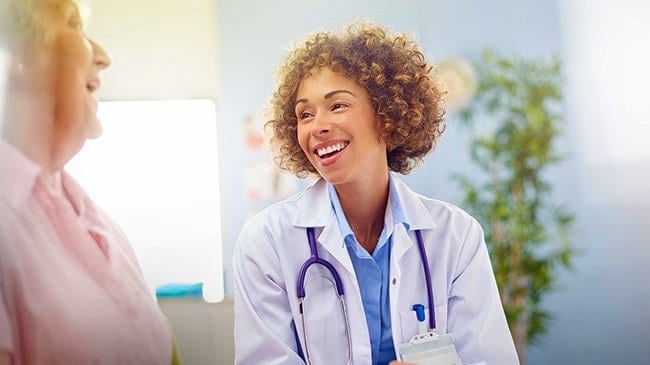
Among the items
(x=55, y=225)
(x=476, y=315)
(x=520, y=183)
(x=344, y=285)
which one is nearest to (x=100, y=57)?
(x=55, y=225)

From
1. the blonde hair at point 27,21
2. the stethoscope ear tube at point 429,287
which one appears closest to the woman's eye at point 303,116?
the stethoscope ear tube at point 429,287

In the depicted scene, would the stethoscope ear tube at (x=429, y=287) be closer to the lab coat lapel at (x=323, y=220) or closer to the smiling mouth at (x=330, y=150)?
the lab coat lapel at (x=323, y=220)

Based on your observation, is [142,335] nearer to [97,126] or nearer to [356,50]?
[97,126]

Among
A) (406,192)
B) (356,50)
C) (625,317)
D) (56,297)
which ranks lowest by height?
(625,317)

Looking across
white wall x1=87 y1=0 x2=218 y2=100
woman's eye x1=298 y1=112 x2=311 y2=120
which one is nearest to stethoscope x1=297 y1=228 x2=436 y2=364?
woman's eye x1=298 y1=112 x2=311 y2=120

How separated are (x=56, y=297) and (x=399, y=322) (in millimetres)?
682

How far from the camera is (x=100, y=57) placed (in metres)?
1.38

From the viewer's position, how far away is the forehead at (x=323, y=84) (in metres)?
1.53

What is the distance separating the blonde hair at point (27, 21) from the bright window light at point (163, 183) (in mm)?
171

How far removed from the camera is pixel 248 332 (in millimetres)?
1457

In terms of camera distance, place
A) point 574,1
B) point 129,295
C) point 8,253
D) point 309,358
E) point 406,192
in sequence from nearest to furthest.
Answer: point 8,253, point 129,295, point 309,358, point 406,192, point 574,1

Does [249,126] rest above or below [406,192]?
above

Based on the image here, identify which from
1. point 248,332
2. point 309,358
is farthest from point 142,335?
point 309,358

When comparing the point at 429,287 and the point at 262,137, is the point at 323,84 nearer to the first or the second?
the point at 262,137
